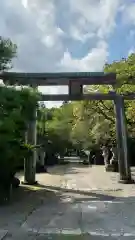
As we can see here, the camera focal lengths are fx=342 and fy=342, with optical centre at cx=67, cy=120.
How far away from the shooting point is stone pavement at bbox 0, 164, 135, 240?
623 centimetres

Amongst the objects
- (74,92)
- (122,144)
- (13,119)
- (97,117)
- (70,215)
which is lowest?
(70,215)

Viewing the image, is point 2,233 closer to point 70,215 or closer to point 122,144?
point 70,215

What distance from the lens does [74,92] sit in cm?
1473

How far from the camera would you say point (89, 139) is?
1183 inches

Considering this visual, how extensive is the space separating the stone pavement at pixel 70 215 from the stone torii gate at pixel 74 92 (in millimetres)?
2045

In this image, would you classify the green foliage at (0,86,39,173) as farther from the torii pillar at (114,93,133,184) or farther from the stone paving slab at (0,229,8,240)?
the torii pillar at (114,93,133,184)

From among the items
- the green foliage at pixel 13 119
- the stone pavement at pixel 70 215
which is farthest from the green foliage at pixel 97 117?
the stone pavement at pixel 70 215

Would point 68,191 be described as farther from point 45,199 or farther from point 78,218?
point 78,218

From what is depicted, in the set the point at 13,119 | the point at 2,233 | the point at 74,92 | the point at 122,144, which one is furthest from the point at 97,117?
the point at 2,233

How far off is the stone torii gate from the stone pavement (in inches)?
80.5

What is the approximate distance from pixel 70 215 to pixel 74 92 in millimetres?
7563

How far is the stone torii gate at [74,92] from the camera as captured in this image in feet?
45.9

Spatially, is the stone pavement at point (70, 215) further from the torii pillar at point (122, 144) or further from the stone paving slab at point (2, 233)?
the torii pillar at point (122, 144)

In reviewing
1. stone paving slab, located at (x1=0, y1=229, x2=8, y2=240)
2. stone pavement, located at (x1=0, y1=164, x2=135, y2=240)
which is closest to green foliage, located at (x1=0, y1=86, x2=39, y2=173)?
stone pavement, located at (x1=0, y1=164, x2=135, y2=240)
